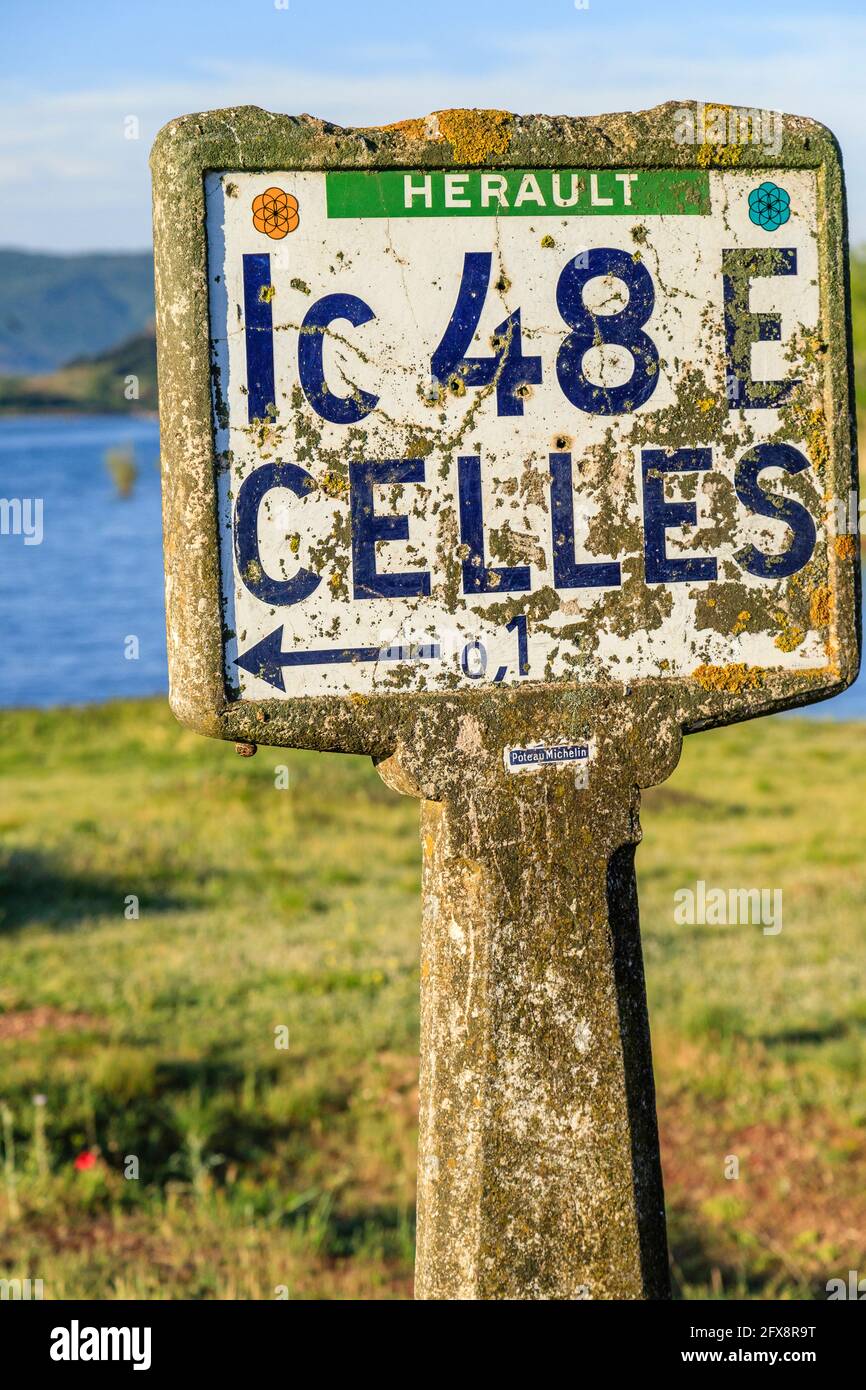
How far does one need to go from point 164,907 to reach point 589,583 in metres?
7.43

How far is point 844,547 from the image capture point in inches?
118

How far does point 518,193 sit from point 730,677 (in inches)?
41.3

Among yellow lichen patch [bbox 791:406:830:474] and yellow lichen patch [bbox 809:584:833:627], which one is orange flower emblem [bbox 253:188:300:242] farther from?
yellow lichen patch [bbox 809:584:833:627]

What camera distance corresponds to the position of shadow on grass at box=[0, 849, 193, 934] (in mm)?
9430

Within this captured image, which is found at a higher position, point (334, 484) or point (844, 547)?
point (334, 484)

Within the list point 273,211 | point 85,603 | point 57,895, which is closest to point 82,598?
point 85,603

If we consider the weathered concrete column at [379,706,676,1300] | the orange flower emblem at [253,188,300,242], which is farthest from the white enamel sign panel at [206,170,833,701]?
the weathered concrete column at [379,706,676,1300]

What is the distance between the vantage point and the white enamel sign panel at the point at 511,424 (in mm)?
2773

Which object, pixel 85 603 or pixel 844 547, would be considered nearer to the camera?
pixel 844 547

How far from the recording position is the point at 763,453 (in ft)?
9.62

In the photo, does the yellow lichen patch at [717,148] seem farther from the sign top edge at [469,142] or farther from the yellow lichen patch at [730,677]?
the yellow lichen patch at [730,677]

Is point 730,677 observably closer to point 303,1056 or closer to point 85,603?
point 303,1056

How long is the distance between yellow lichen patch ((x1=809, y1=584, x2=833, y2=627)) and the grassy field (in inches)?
96.1

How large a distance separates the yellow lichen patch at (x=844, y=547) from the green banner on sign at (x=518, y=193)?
71 centimetres
